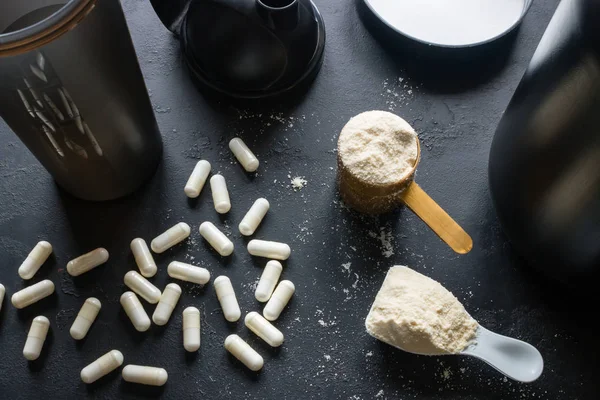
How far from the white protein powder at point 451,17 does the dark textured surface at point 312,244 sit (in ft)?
0.13

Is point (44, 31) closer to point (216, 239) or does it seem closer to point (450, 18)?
point (216, 239)

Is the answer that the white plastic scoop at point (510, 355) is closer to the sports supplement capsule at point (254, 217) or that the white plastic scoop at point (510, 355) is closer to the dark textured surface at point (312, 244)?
the dark textured surface at point (312, 244)

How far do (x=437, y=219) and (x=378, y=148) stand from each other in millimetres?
125

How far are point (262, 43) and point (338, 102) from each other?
164 millimetres

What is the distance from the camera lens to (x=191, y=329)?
87cm

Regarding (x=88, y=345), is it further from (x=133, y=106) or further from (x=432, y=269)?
(x=432, y=269)

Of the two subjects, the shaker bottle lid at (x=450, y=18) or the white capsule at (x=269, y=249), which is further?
the shaker bottle lid at (x=450, y=18)

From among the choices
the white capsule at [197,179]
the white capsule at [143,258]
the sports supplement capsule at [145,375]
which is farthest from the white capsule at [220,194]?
the sports supplement capsule at [145,375]

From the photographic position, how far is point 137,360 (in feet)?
2.86

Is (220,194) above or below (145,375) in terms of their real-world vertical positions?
above

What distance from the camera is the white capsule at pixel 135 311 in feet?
2.89

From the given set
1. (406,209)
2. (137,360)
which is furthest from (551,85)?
(137,360)

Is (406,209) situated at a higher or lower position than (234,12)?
lower

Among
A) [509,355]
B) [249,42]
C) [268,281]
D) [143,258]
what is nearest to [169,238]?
[143,258]
